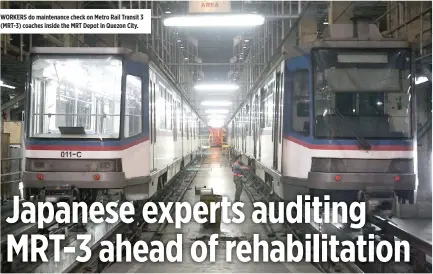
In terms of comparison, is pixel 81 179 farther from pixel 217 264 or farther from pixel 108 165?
Result: pixel 217 264

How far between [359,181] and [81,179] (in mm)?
4255

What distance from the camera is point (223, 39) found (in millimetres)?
28844

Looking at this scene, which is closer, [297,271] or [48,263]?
[297,271]

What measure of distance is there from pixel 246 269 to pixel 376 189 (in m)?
2.24

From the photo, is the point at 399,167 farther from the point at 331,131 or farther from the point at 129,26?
the point at 129,26

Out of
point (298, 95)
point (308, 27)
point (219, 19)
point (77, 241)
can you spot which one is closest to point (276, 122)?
point (298, 95)

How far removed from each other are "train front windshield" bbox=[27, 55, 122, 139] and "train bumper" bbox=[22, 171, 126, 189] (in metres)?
0.60

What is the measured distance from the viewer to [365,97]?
6.78 m

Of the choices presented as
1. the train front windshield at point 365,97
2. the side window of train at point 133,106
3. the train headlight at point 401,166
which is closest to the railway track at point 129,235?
the side window of train at point 133,106

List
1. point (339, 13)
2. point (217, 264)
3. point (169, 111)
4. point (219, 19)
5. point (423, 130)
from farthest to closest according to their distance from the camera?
point (169, 111), point (339, 13), point (423, 130), point (219, 19), point (217, 264)

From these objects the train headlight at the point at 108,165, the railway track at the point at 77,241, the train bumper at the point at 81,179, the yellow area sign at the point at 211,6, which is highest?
the yellow area sign at the point at 211,6

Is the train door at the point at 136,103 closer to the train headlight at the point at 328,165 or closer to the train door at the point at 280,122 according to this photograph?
the train door at the point at 280,122

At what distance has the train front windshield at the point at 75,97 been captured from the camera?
7262 millimetres

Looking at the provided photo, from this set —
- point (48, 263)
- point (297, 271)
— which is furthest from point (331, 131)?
point (48, 263)
